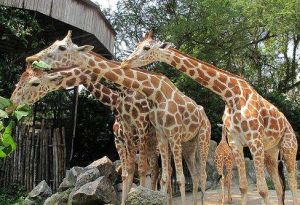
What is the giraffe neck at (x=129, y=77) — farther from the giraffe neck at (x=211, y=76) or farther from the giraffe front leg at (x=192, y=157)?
the giraffe front leg at (x=192, y=157)

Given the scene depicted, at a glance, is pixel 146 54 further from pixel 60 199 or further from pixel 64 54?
pixel 60 199

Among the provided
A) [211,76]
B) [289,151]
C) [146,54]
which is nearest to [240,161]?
[289,151]

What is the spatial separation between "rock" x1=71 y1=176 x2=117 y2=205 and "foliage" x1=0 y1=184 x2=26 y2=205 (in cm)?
264

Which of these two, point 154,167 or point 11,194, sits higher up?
point 154,167

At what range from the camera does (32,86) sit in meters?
6.34

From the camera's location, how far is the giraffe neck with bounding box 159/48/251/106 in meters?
6.27

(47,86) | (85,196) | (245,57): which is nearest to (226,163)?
(85,196)

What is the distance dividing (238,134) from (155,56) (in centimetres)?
168

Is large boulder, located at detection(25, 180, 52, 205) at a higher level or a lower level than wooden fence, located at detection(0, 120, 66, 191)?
lower

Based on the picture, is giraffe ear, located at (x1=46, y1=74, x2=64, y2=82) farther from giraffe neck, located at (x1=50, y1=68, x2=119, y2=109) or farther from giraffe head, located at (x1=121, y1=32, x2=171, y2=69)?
giraffe head, located at (x1=121, y1=32, x2=171, y2=69)

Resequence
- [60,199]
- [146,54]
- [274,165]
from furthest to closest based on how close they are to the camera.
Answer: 1. [60,199]
2. [274,165]
3. [146,54]

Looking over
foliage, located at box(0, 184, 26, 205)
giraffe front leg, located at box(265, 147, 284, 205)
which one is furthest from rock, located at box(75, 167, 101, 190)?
giraffe front leg, located at box(265, 147, 284, 205)

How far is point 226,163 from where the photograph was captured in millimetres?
9039

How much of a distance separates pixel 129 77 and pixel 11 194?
4747mm
